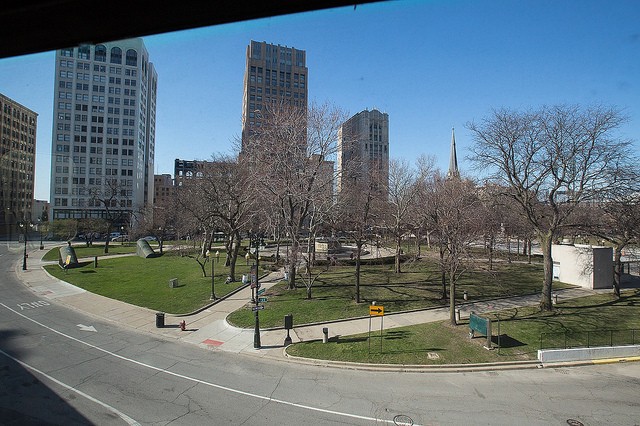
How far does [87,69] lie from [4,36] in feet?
315

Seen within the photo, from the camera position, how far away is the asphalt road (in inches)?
428

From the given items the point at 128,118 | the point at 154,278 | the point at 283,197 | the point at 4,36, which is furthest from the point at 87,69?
the point at 4,36

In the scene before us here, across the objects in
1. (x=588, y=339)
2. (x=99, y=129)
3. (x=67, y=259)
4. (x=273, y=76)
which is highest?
(x=273, y=76)

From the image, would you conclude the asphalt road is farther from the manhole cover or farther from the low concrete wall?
the low concrete wall

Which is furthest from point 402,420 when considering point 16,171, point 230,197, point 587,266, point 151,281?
point 587,266

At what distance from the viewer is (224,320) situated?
2122cm

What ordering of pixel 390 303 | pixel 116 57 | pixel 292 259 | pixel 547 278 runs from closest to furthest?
pixel 547 278 → pixel 390 303 → pixel 292 259 → pixel 116 57

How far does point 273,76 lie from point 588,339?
376 feet

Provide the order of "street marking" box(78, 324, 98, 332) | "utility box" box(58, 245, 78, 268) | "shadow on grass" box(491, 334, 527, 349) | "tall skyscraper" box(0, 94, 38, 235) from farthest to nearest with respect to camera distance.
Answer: "utility box" box(58, 245, 78, 268) → "street marking" box(78, 324, 98, 332) → "shadow on grass" box(491, 334, 527, 349) → "tall skyscraper" box(0, 94, 38, 235)

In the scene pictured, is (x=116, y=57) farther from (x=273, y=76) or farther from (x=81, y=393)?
(x=81, y=393)

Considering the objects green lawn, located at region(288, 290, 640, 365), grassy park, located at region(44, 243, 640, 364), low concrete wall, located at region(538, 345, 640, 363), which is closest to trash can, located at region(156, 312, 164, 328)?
grassy park, located at region(44, 243, 640, 364)

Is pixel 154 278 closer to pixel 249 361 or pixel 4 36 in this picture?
pixel 249 361

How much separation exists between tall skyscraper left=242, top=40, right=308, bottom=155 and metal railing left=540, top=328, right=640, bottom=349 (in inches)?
4106

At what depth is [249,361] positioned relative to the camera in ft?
51.4
